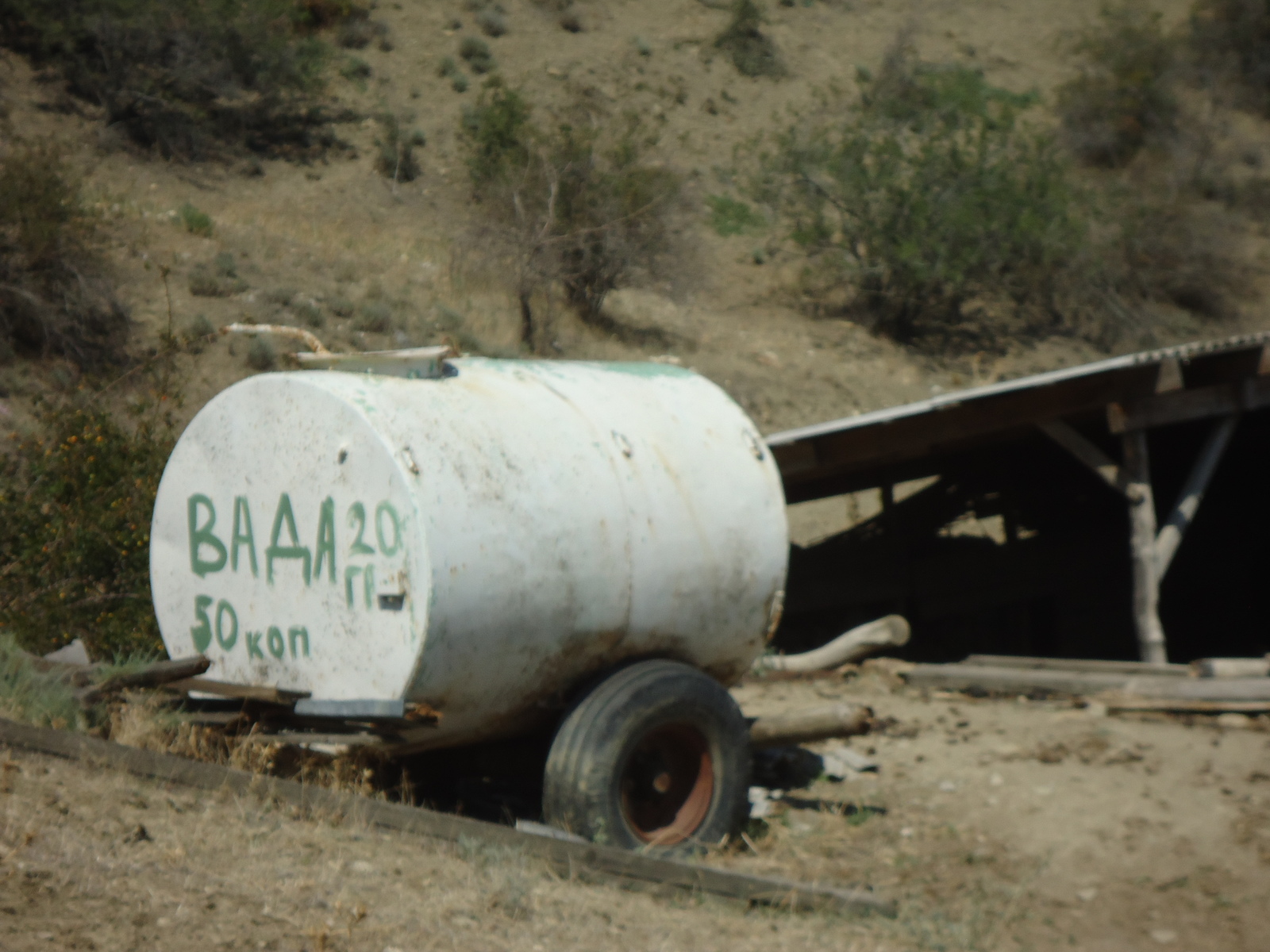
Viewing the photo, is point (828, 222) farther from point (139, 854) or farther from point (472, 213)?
point (139, 854)

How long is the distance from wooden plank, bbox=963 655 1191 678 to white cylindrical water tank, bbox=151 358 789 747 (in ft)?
13.6

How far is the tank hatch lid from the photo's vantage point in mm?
5816

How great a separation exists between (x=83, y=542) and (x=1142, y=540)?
8.27 meters

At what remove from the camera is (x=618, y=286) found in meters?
22.2

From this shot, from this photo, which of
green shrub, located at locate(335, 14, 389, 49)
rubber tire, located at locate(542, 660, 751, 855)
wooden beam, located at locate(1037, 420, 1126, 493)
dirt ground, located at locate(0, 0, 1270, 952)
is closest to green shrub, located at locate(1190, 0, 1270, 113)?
green shrub, located at locate(335, 14, 389, 49)

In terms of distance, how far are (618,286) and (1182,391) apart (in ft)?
43.7

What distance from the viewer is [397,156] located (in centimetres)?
2712

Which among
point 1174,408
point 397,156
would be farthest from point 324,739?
point 397,156

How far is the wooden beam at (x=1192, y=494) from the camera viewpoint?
10.3 metres

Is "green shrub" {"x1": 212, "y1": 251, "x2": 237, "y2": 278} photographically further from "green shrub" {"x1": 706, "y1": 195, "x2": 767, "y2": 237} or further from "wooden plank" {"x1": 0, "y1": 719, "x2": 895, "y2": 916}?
"wooden plank" {"x1": 0, "y1": 719, "x2": 895, "y2": 916}

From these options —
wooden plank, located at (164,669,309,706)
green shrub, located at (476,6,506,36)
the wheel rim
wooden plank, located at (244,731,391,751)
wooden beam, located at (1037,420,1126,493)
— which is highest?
green shrub, located at (476,6,506,36)

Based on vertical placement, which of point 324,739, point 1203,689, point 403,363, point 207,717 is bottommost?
point 1203,689

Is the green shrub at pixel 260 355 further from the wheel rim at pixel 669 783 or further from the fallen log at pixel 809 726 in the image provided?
the wheel rim at pixel 669 783

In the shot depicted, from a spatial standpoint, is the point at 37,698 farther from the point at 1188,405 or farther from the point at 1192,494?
the point at 1192,494
